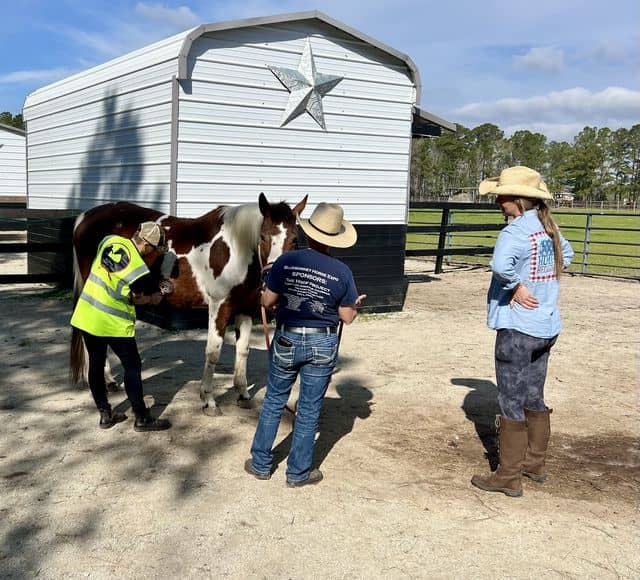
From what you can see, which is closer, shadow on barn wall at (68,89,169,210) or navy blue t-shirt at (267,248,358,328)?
navy blue t-shirt at (267,248,358,328)

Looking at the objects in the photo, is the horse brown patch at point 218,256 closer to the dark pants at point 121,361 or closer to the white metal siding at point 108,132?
the dark pants at point 121,361

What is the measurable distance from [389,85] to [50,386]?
6441mm

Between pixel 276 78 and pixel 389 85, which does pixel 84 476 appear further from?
pixel 389 85

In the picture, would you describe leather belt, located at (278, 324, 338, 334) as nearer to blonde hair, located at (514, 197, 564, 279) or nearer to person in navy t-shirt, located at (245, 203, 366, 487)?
person in navy t-shirt, located at (245, 203, 366, 487)

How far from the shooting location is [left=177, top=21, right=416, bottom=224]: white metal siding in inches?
309

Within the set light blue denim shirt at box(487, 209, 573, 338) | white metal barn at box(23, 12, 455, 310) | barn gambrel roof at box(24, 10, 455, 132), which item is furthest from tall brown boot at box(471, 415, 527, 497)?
barn gambrel roof at box(24, 10, 455, 132)

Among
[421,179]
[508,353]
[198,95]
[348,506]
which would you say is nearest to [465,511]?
[348,506]

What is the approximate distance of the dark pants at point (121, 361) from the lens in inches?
170

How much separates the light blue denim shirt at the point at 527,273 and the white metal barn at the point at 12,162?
1980cm

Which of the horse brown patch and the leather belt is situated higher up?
the horse brown patch

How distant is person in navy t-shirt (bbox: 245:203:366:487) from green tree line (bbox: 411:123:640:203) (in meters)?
71.5

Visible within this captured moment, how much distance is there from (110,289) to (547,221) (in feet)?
9.20

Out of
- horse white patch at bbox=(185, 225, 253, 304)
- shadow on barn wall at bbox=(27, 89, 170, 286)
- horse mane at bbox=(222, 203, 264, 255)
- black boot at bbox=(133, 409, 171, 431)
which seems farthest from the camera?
shadow on barn wall at bbox=(27, 89, 170, 286)

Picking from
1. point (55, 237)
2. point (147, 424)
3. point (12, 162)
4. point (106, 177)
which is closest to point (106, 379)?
point (147, 424)
